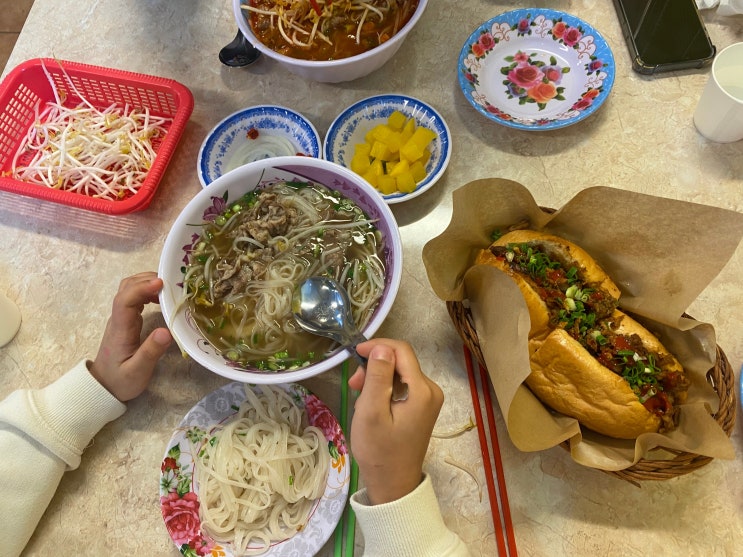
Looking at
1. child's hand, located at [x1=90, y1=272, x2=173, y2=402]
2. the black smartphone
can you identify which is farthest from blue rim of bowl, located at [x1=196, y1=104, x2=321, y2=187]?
the black smartphone

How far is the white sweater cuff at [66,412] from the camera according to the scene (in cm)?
128

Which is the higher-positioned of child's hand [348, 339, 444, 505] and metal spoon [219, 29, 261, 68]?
metal spoon [219, 29, 261, 68]

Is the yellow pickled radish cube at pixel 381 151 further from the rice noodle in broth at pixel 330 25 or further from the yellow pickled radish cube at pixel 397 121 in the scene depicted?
the rice noodle in broth at pixel 330 25

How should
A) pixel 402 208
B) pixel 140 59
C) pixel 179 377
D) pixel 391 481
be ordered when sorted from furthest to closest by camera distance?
pixel 140 59 < pixel 402 208 < pixel 179 377 < pixel 391 481

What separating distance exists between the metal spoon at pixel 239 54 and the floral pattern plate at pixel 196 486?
1.09 meters

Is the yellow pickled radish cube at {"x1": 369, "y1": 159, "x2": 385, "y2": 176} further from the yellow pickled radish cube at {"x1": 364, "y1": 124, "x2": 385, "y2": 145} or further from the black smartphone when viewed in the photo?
the black smartphone

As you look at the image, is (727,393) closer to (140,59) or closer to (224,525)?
(224,525)

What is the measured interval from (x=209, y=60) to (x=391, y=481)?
59.6 inches

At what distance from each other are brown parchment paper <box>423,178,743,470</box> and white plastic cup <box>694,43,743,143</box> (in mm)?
514

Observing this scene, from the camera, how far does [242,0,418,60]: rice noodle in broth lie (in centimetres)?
162

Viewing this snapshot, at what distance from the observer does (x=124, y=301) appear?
4.28 ft

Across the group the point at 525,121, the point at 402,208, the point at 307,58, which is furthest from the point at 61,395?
the point at 525,121

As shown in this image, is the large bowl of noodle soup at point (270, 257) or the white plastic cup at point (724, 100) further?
the white plastic cup at point (724, 100)

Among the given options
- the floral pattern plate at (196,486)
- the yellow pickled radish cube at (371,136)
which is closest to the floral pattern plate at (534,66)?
the yellow pickled radish cube at (371,136)
